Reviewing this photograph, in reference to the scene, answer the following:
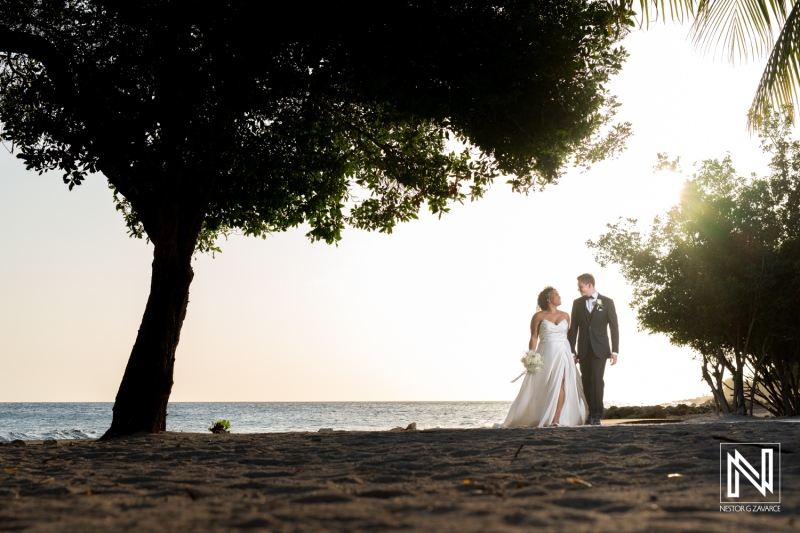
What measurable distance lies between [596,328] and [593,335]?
5.8 inches

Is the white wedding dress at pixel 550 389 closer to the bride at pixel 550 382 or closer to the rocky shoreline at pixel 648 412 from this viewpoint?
the bride at pixel 550 382

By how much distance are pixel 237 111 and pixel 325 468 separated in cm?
695

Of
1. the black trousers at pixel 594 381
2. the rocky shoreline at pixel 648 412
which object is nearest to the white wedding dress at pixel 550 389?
the black trousers at pixel 594 381

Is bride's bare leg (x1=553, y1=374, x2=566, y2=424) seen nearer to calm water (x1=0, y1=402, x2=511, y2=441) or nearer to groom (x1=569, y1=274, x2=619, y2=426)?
groom (x1=569, y1=274, x2=619, y2=426)

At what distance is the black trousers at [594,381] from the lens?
1365 cm

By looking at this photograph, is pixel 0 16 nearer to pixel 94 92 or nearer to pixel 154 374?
pixel 94 92

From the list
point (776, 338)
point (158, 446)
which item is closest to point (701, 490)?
point (158, 446)

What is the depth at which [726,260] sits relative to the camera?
79.8 ft

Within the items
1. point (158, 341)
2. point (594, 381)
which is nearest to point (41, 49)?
point (158, 341)

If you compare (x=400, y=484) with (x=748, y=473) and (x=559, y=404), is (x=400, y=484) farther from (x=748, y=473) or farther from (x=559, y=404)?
(x=559, y=404)

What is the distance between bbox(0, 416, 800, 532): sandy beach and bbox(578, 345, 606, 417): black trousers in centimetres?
458

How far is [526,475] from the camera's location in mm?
5727

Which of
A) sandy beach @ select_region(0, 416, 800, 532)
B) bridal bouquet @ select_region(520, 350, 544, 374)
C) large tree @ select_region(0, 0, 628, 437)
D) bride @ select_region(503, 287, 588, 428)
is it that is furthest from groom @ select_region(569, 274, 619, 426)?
sandy beach @ select_region(0, 416, 800, 532)

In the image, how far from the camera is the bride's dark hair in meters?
13.4
